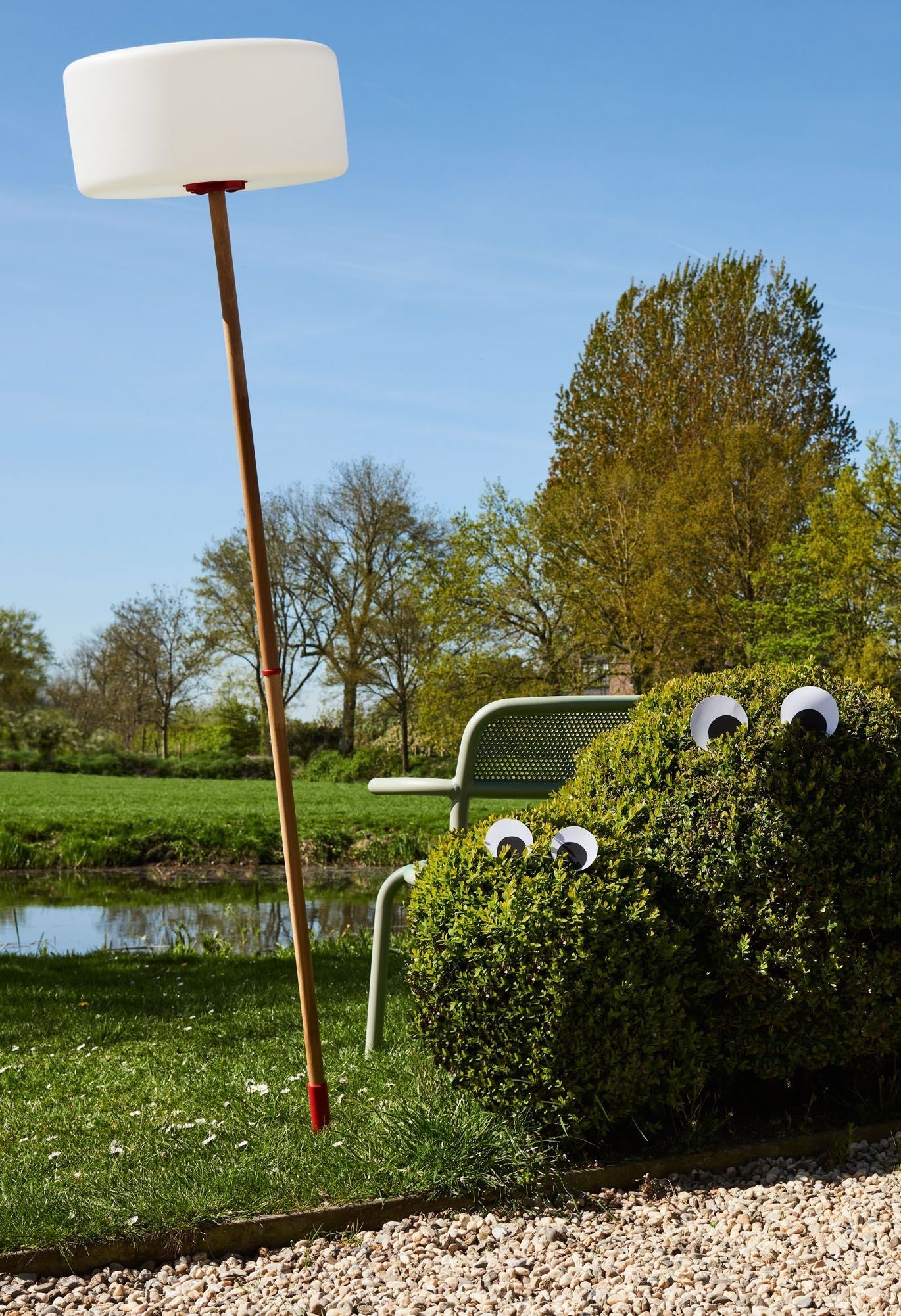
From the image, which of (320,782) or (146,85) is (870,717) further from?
(320,782)

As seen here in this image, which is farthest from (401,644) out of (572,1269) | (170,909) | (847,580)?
(572,1269)

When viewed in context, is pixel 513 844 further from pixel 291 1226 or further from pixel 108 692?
pixel 108 692

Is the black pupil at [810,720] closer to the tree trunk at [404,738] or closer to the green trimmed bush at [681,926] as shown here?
the green trimmed bush at [681,926]

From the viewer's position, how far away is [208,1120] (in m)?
3.70

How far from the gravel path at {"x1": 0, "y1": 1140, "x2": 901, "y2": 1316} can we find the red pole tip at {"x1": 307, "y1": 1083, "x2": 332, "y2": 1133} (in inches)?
20.9

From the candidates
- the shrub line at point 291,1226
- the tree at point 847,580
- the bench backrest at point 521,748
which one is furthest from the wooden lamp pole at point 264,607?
the tree at point 847,580

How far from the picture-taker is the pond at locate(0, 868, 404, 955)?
34.9 feet

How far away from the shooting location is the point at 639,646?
82.5 feet

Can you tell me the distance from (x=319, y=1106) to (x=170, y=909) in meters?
9.75

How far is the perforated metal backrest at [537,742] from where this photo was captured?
4.30 metres

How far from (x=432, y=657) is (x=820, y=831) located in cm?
2518

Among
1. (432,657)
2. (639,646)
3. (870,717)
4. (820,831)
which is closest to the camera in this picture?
(820,831)

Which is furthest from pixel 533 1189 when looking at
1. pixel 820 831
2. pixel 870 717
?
pixel 870 717

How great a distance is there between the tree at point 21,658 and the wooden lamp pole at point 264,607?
3815cm
